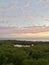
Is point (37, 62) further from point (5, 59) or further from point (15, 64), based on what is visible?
point (5, 59)

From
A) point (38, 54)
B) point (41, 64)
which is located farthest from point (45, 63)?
point (38, 54)

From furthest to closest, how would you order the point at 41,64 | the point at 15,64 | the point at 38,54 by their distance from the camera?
the point at 38,54 → the point at 15,64 → the point at 41,64

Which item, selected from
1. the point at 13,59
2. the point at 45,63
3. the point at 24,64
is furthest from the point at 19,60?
the point at 45,63

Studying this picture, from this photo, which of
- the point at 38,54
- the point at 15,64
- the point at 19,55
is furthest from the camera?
the point at 38,54

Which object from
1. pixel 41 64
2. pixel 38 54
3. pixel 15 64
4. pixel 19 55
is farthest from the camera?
pixel 38 54

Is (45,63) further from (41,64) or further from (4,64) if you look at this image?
(4,64)

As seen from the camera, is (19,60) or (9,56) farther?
(9,56)

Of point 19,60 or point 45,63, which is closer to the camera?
point 45,63
